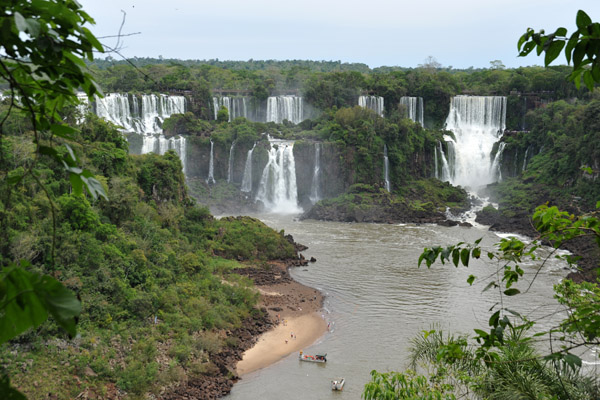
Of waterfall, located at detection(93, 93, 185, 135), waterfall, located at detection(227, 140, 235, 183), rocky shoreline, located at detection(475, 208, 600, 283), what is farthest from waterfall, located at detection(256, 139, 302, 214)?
rocky shoreline, located at detection(475, 208, 600, 283)

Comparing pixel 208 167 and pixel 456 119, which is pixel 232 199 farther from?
pixel 456 119

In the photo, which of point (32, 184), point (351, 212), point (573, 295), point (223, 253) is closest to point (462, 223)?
point (351, 212)

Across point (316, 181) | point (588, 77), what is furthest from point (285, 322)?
point (316, 181)

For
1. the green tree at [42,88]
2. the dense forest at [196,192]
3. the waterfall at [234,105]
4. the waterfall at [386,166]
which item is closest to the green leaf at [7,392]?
the green tree at [42,88]

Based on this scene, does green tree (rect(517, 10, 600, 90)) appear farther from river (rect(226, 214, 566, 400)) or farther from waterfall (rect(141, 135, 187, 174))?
waterfall (rect(141, 135, 187, 174))

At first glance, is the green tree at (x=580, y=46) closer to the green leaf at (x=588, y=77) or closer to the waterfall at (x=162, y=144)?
the green leaf at (x=588, y=77)
